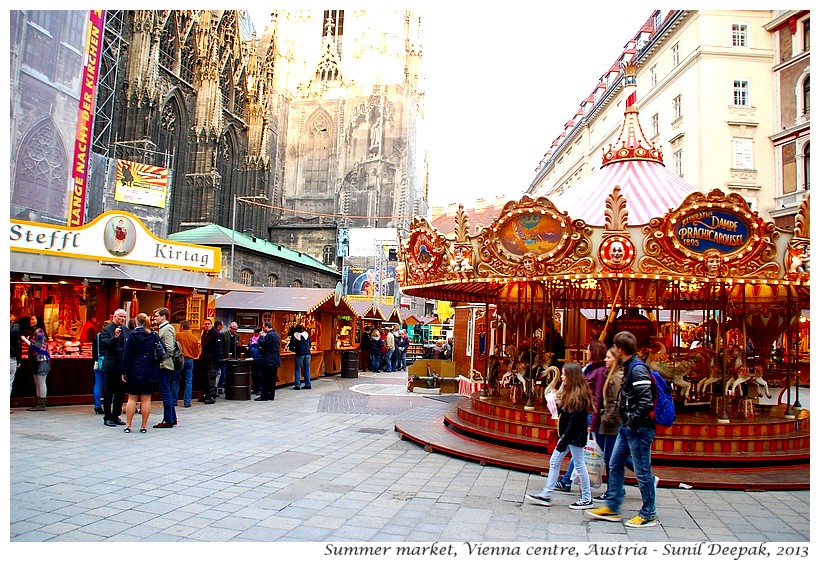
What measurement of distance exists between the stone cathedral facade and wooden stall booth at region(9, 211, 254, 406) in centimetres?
573

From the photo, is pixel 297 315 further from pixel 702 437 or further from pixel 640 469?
pixel 640 469

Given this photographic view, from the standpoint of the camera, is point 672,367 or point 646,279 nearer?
point 646,279

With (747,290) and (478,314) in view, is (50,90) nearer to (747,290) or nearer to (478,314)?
(478,314)

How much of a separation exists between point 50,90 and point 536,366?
17213 millimetres

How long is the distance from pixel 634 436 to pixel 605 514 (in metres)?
0.78

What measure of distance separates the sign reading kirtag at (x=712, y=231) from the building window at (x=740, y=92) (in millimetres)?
22729

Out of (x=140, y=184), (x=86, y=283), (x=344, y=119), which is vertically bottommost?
(x=86, y=283)

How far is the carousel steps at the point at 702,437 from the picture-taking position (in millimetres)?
7780

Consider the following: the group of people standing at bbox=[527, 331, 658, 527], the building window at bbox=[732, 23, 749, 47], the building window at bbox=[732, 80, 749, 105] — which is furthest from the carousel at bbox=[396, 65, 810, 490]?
the building window at bbox=[732, 23, 749, 47]

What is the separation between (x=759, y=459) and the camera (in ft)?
25.4

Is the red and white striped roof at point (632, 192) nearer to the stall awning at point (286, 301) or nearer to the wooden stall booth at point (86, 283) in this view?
the wooden stall booth at point (86, 283)

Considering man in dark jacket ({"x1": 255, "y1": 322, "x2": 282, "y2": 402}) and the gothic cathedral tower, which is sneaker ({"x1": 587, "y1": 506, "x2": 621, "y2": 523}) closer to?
man in dark jacket ({"x1": 255, "y1": 322, "x2": 282, "y2": 402})

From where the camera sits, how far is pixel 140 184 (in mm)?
26234

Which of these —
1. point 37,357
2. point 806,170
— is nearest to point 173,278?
point 37,357
